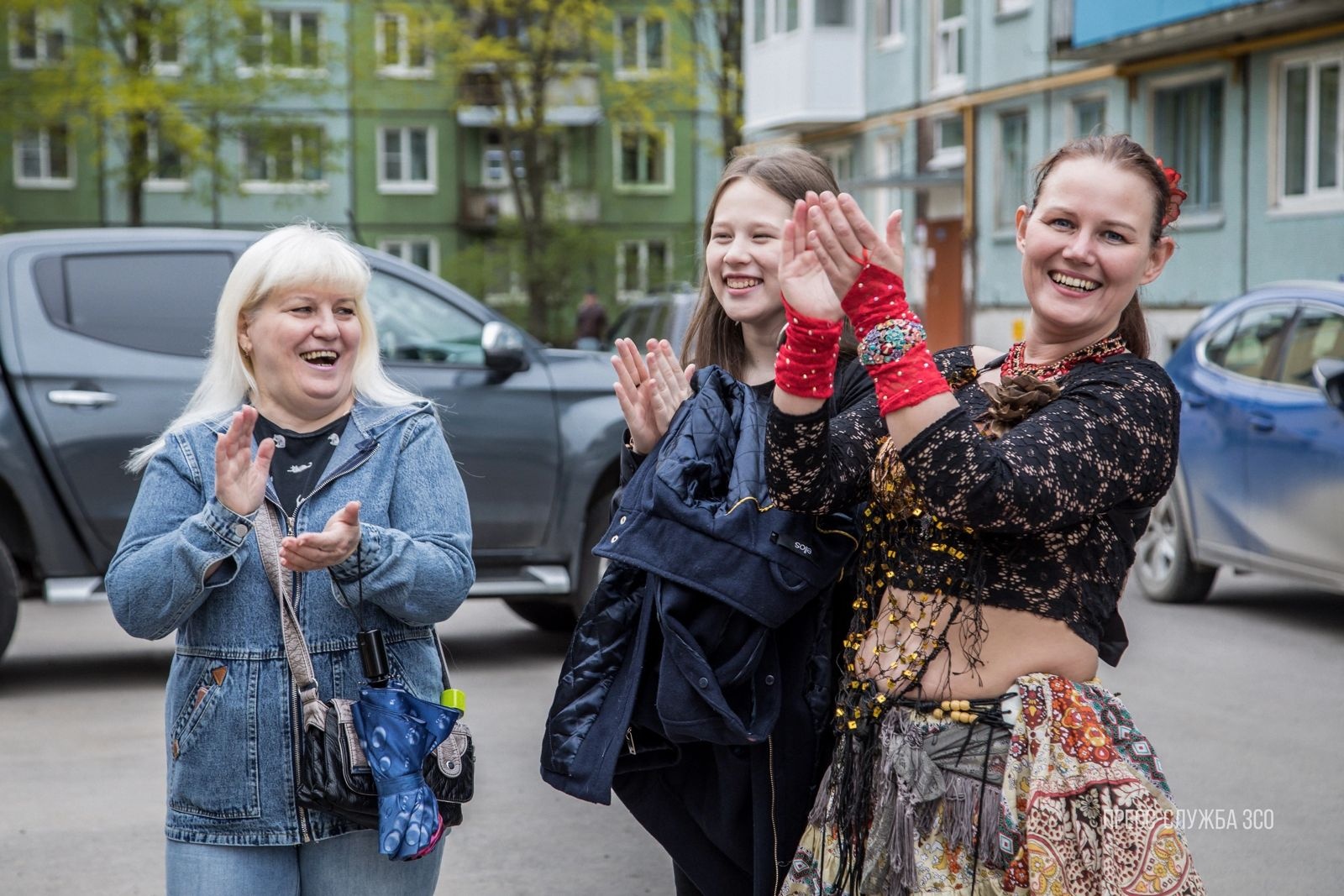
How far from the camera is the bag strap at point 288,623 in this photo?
109 inches

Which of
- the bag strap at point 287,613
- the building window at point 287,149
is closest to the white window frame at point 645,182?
the building window at point 287,149

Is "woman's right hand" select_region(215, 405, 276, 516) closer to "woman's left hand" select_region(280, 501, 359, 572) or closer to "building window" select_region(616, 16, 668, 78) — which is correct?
"woman's left hand" select_region(280, 501, 359, 572)

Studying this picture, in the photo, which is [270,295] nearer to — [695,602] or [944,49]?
[695,602]

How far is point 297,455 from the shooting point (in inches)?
117

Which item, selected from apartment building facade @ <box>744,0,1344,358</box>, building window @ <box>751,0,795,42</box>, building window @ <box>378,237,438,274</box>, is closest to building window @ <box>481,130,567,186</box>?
building window @ <box>378,237,438,274</box>

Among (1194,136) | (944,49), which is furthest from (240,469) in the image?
(944,49)

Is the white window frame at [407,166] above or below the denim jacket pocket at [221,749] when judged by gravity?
above

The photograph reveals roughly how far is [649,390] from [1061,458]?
90 centimetres


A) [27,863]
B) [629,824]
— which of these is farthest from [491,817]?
[27,863]

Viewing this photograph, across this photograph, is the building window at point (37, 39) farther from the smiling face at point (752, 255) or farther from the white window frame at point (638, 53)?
the smiling face at point (752, 255)

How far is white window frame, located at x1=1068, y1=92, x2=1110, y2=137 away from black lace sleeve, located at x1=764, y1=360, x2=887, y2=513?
22.6 m

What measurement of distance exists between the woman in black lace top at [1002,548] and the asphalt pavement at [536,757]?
255cm

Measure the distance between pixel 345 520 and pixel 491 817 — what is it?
10.5ft

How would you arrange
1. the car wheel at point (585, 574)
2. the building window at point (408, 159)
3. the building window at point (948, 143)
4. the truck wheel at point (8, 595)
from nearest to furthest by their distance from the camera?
the truck wheel at point (8, 595) → the car wheel at point (585, 574) → the building window at point (948, 143) → the building window at point (408, 159)
